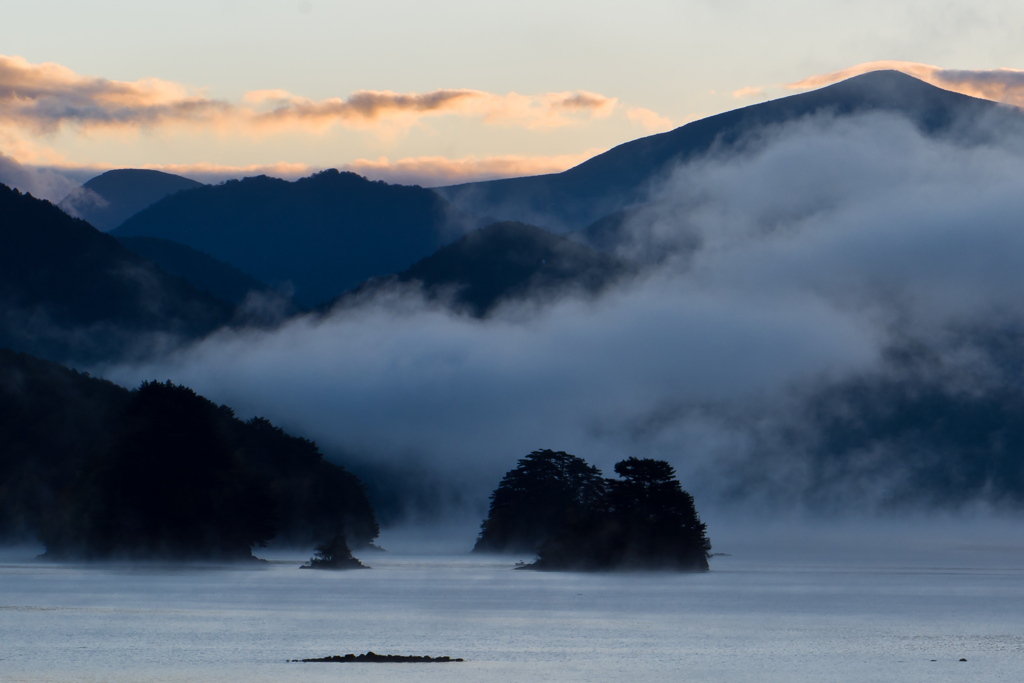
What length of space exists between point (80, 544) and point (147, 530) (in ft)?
42.6

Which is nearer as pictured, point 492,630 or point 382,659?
point 382,659

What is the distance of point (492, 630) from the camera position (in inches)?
4296

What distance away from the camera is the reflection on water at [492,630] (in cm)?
7981

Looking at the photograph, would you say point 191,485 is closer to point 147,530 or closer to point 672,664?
point 147,530

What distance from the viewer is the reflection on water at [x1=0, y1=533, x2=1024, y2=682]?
79.8m

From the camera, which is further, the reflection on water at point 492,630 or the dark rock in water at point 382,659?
the dark rock in water at point 382,659

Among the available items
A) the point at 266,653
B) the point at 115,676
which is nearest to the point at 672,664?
the point at 266,653

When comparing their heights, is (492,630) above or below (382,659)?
below

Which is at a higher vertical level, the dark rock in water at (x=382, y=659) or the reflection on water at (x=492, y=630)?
the dark rock in water at (x=382, y=659)

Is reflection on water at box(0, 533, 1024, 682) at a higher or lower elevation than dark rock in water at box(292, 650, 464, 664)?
lower

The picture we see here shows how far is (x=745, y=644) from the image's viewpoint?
10225cm

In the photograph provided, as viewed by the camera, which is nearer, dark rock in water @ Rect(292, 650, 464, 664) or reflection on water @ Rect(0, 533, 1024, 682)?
reflection on water @ Rect(0, 533, 1024, 682)

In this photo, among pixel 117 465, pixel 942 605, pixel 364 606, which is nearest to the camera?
pixel 364 606

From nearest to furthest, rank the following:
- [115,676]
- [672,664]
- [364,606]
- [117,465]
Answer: [115,676] < [672,664] < [364,606] < [117,465]
